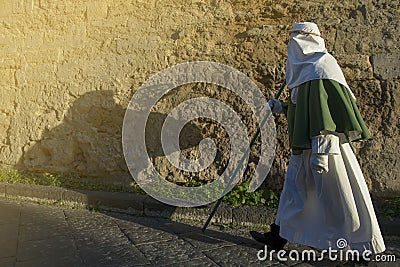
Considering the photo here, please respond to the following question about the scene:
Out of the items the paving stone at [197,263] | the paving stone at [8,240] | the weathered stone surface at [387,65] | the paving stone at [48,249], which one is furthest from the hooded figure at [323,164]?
the paving stone at [8,240]

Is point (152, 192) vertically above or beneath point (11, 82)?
beneath

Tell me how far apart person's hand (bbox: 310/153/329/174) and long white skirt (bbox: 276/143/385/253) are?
120 mm

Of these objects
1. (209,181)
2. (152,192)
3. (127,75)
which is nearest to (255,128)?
(209,181)

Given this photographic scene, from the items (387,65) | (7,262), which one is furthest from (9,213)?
(387,65)

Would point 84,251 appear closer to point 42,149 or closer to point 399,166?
point 42,149

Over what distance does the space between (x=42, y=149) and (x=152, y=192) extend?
Answer: 6.17ft

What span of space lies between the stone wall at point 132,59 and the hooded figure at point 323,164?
1205 millimetres

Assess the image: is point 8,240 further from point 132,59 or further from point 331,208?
point 331,208

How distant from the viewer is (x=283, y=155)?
439 cm

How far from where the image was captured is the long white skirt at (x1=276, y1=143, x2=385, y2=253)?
2902mm

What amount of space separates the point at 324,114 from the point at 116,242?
2.13m

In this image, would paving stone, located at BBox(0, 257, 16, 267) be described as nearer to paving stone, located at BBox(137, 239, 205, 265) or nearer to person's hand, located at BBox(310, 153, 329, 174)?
paving stone, located at BBox(137, 239, 205, 265)

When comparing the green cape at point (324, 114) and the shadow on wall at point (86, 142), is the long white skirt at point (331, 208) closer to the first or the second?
the green cape at point (324, 114)

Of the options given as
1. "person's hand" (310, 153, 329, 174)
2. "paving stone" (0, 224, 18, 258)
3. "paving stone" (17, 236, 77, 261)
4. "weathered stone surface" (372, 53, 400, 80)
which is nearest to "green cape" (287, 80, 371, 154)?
"person's hand" (310, 153, 329, 174)
